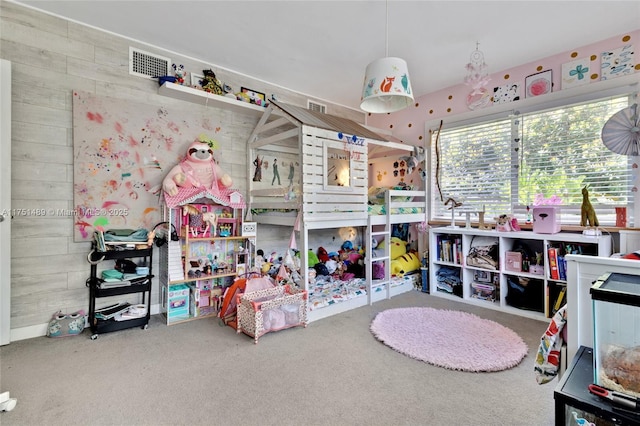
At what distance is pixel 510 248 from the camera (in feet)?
11.1

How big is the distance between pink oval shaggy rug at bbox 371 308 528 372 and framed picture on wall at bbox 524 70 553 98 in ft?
7.97

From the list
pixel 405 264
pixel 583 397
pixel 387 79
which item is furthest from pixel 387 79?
pixel 405 264

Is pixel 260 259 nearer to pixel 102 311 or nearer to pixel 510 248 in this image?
pixel 102 311

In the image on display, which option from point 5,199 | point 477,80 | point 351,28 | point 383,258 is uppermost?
point 351,28

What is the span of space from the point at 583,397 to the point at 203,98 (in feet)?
11.3

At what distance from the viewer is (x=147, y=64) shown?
3.05 metres

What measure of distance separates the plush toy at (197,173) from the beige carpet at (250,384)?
1.36m

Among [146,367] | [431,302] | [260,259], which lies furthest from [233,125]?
[431,302]

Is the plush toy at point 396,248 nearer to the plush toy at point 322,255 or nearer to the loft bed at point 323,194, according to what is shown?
the loft bed at point 323,194

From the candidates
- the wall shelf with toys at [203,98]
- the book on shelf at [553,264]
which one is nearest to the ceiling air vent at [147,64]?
the wall shelf with toys at [203,98]

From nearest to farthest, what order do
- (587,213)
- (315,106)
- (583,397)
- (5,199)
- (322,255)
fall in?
(583,397) < (5,199) < (587,213) < (322,255) < (315,106)

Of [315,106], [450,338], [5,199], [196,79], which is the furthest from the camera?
[315,106]

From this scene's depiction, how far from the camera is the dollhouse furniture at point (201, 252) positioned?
2.96 m

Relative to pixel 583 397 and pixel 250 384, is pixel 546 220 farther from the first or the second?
pixel 250 384
